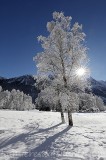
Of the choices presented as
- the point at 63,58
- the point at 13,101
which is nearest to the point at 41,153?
the point at 63,58

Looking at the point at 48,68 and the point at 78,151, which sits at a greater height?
the point at 48,68

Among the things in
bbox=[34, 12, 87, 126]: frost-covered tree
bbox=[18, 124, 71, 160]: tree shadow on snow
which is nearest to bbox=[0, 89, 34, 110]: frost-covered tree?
bbox=[34, 12, 87, 126]: frost-covered tree

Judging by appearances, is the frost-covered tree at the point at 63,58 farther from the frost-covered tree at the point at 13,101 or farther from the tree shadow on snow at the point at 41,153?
the frost-covered tree at the point at 13,101

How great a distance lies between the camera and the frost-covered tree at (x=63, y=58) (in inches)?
1016

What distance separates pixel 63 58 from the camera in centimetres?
2636

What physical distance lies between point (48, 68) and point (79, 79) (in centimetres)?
373

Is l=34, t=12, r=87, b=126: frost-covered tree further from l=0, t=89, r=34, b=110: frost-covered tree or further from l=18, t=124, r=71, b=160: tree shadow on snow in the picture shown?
l=0, t=89, r=34, b=110: frost-covered tree

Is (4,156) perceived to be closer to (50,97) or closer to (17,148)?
(17,148)

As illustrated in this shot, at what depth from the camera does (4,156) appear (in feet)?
40.7

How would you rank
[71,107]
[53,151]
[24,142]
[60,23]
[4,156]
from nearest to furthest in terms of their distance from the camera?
[4,156]
[53,151]
[24,142]
[71,107]
[60,23]

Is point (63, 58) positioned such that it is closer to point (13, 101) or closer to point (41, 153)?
point (41, 153)

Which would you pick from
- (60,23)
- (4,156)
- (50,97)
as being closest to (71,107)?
(50,97)

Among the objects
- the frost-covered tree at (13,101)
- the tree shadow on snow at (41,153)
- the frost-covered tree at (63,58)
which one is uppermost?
the frost-covered tree at (13,101)

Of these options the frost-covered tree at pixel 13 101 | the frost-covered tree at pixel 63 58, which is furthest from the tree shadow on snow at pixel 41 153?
the frost-covered tree at pixel 13 101
